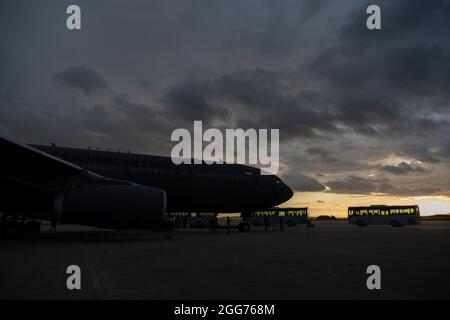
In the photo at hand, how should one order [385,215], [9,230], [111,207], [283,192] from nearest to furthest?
[111,207]
[9,230]
[283,192]
[385,215]

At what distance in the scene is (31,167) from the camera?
13.2m

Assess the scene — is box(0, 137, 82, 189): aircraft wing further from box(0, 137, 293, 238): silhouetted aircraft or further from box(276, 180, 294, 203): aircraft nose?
box(276, 180, 294, 203): aircraft nose

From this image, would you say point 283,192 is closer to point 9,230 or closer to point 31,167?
point 31,167

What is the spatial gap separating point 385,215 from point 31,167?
39.4 metres

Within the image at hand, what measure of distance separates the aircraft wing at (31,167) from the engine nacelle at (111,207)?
86cm

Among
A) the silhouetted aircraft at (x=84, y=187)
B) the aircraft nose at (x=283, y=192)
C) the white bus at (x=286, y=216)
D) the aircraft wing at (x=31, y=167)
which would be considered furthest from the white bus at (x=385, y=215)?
the aircraft wing at (x=31, y=167)

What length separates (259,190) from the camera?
75.9 ft

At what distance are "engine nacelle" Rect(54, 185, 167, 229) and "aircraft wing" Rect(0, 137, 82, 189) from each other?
0.86 m

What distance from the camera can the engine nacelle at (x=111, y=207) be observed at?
44.1 ft

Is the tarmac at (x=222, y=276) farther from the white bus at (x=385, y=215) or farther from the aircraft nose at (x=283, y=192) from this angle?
the white bus at (x=385, y=215)

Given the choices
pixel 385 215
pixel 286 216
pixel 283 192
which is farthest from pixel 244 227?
pixel 385 215

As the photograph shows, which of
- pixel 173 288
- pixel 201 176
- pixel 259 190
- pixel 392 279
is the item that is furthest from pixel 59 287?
pixel 259 190

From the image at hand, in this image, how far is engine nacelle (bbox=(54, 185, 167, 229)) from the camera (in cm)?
1345
